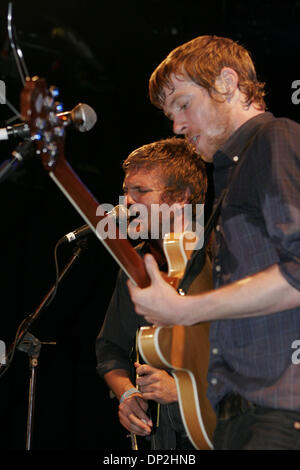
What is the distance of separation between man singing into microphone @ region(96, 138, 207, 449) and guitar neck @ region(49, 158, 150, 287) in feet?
2.34

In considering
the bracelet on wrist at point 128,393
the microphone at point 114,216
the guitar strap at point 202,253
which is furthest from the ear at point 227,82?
the bracelet on wrist at point 128,393

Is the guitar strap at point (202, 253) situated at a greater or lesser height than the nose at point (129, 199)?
lesser

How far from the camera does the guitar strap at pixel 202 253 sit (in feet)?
5.73

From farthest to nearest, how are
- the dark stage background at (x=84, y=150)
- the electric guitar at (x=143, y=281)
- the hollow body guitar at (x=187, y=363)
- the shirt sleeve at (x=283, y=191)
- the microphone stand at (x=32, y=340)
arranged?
1. the dark stage background at (x=84, y=150)
2. the microphone stand at (x=32, y=340)
3. the hollow body guitar at (x=187, y=363)
4. the electric guitar at (x=143, y=281)
5. the shirt sleeve at (x=283, y=191)

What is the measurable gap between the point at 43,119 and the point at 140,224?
3.29 feet

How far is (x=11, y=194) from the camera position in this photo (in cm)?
452

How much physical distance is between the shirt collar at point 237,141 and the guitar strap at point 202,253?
1.4 inches

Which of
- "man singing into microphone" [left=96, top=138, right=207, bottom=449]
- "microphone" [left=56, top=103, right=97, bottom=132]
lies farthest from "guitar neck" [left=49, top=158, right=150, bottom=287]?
"man singing into microphone" [left=96, top=138, right=207, bottom=449]

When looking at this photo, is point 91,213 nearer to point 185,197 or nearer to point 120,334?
point 185,197

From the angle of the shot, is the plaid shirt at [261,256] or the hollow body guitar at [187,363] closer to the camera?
the plaid shirt at [261,256]

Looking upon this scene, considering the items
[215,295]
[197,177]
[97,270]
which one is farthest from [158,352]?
[97,270]

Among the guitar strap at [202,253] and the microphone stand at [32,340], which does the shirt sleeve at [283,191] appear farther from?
the microphone stand at [32,340]

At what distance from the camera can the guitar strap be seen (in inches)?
68.8

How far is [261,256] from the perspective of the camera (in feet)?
5.27
